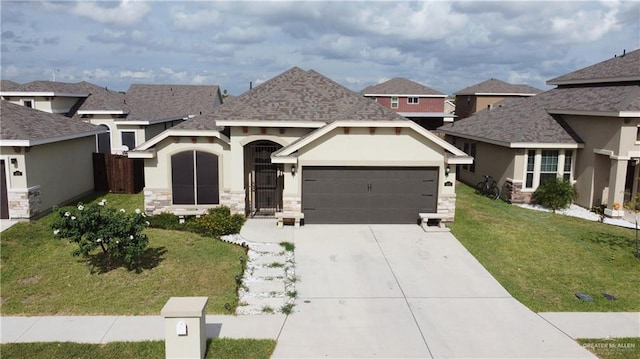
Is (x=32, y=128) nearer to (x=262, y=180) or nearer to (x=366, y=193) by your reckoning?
(x=262, y=180)

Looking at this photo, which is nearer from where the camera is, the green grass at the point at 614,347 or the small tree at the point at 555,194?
the green grass at the point at 614,347

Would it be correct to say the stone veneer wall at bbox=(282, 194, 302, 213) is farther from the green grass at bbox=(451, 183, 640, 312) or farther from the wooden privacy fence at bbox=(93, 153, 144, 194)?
the wooden privacy fence at bbox=(93, 153, 144, 194)

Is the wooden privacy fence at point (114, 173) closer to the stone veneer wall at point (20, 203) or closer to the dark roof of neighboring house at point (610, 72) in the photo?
the stone veneer wall at point (20, 203)

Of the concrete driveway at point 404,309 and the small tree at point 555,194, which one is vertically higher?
the small tree at point 555,194

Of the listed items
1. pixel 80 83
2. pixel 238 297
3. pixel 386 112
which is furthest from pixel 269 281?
pixel 80 83

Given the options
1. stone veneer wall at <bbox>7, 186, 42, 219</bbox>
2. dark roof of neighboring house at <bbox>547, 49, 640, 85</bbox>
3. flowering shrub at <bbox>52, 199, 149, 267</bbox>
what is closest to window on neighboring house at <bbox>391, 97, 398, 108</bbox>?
dark roof of neighboring house at <bbox>547, 49, 640, 85</bbox>

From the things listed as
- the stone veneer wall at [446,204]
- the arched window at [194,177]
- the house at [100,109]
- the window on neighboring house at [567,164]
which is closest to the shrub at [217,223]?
the arched window at [194,177]
